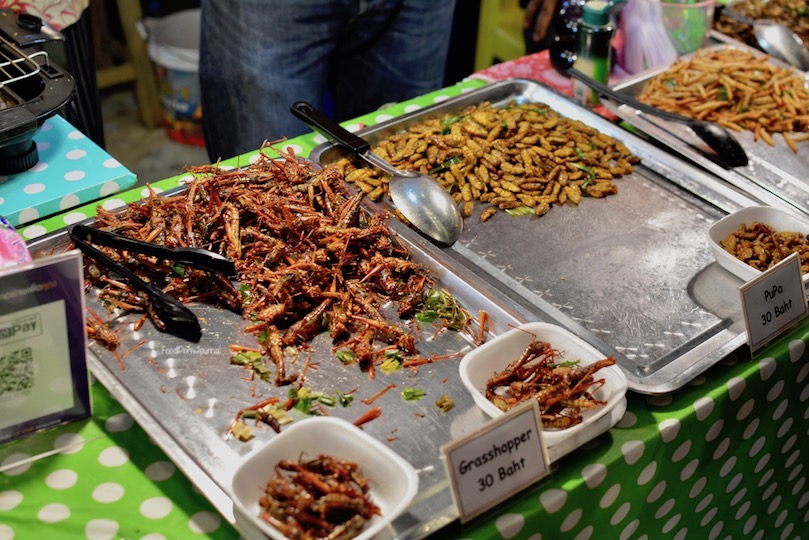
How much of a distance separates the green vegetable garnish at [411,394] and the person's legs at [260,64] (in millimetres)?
1889

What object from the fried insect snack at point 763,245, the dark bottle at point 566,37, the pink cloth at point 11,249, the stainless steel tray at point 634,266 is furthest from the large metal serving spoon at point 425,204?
the dark bottle at point 566,37

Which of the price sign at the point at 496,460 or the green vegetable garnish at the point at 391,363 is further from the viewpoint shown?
the green vegetable garnish at the point at 391,363

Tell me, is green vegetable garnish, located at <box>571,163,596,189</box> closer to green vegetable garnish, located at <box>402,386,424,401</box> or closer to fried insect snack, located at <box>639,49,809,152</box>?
fried insect snack, located at <box>639,49,809,152</box>

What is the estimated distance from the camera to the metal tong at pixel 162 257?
1704mm

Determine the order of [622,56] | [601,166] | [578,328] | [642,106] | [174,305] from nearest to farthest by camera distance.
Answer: [174,305]
[578,328]
[601,166]
[642,106]
[622,56]

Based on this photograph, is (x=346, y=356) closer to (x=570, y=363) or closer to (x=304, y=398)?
(x=304, y=398)

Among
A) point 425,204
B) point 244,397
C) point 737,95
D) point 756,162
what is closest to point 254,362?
point 244,397

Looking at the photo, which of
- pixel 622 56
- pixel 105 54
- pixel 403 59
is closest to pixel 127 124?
pixel 105 54

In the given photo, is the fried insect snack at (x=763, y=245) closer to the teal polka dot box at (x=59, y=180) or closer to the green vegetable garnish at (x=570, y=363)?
the green vegetable garnish at (x=570, y=363)

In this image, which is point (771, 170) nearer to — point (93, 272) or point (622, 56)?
point (622, 56)

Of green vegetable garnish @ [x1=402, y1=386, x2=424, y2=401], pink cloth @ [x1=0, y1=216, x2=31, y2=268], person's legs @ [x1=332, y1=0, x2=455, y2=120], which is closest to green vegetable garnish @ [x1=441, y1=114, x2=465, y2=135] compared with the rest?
person's legs @ [x1=332, y1=0, x2=455, y2=120]

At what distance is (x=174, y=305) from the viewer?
5.55 ft

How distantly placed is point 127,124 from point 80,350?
4283mm

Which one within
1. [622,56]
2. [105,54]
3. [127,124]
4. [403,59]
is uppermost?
[622,56]
